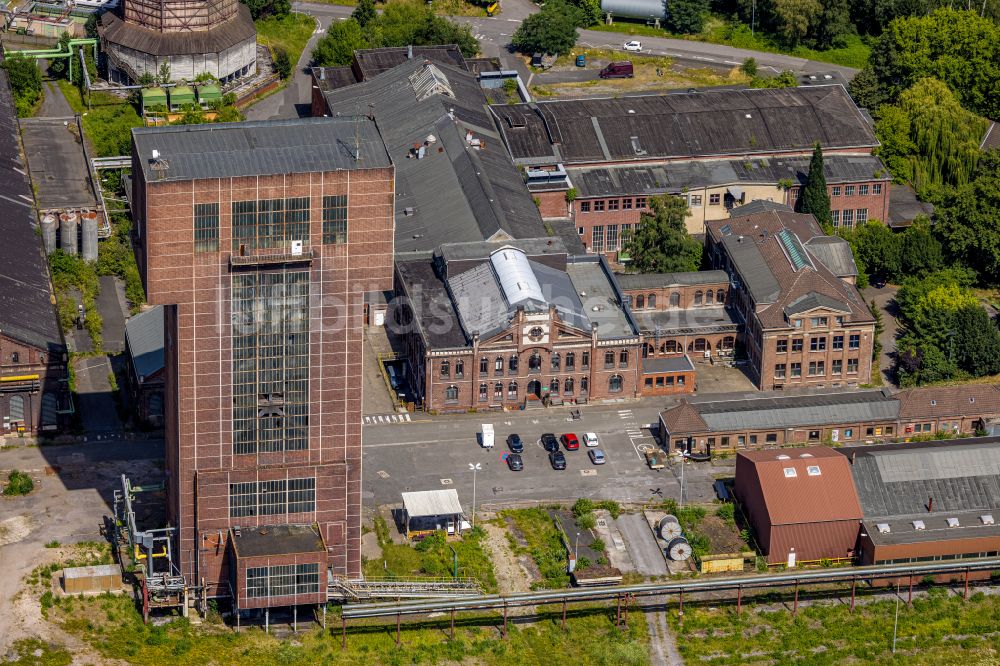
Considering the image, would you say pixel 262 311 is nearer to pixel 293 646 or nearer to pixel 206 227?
pixel 206 227

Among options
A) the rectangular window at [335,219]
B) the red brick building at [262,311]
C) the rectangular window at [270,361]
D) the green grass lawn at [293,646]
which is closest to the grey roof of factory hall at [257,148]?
the red brick building at [262,311]

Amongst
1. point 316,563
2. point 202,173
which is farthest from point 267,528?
point 202,173

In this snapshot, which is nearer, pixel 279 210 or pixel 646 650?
pixel 279 210

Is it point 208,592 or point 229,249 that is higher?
point 229,249

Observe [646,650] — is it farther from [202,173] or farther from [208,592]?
[202,173]

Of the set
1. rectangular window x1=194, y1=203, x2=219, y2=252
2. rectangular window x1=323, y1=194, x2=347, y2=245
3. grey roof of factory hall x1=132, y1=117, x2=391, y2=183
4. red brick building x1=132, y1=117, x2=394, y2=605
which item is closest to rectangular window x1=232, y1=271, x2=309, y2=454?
red brick building x1=132, y1=117, x2=394, y2=605

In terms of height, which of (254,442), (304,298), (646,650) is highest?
(304,298)

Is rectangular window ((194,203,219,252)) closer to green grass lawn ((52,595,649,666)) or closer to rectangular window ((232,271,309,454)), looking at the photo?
rectangular window ((232,271,309,454))
